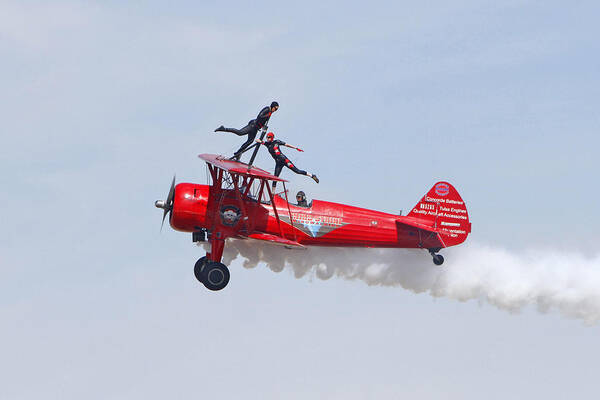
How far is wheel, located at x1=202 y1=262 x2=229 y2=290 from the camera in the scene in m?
34.4

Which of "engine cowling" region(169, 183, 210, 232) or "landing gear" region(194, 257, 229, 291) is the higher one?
"engine cowling" region(169, 183, 210, 232)

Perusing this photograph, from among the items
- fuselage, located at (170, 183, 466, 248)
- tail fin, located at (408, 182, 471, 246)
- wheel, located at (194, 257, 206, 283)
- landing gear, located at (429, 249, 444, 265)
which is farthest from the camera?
landing gear, located at (429, 249, 444, 265)

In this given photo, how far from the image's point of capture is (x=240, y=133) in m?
34.6

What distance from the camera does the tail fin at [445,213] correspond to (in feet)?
120

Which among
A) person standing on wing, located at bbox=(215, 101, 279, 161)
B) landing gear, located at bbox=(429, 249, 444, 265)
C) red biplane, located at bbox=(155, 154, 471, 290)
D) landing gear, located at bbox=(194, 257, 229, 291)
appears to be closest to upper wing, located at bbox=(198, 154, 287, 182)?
red biplane, located at bbox=(155, 154, 471, 290)

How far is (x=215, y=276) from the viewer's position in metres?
34.4

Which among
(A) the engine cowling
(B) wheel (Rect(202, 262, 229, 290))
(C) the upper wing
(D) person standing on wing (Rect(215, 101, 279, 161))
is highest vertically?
(D) person standing on wing (Rect(215, 101, 279, 161))

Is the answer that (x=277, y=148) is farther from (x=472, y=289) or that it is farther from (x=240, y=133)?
(x=472, y=289)

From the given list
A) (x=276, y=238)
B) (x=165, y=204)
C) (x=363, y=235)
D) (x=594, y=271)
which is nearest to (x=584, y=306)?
(x=594, y=271)

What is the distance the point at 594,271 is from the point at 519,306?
240 cm

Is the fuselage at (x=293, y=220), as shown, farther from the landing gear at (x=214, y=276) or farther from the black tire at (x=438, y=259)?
the landing gear at (x=214, y=276)

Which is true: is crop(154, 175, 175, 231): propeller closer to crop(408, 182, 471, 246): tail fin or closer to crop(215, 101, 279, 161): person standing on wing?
crop(215, 101, 279, 161): person standing on wing

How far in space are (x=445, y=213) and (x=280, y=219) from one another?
441 centimetres

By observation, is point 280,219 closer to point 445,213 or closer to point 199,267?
point 199,267
